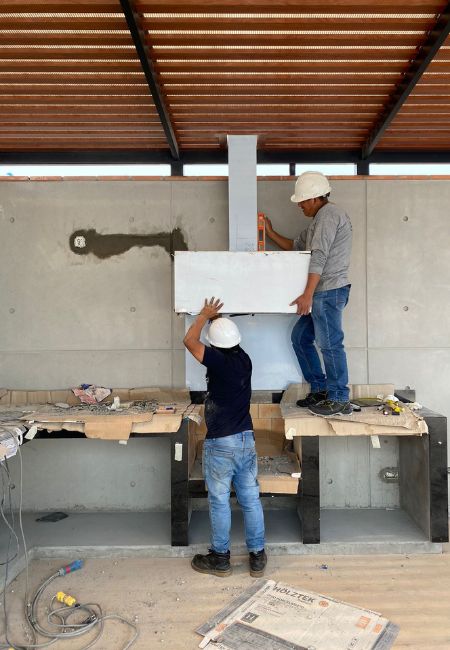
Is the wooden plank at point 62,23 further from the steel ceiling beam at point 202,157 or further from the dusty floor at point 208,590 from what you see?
the dusty floor at point 208,590

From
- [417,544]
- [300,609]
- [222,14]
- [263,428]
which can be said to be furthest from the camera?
[263,428]

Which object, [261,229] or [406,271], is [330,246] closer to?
[261,229]

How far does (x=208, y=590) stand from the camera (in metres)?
2.63

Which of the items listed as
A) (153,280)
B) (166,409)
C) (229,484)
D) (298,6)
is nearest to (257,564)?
(229,484)

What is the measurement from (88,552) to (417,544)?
6.93 feet

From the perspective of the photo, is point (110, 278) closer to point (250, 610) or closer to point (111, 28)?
point (111, 28)

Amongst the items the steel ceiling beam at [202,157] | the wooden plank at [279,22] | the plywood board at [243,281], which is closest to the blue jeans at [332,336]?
the plywood board at [243,281]

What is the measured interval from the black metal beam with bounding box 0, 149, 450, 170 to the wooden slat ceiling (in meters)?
0.06

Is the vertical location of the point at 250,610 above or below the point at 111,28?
below

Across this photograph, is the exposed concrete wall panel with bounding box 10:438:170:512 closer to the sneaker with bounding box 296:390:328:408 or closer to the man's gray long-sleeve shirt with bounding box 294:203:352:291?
the sneaker with bounding box 296:390:328:408

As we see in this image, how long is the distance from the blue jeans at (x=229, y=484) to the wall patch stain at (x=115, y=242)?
1.68m

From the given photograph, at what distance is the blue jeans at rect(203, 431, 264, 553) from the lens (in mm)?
2771

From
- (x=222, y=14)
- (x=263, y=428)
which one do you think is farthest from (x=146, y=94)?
(x=263, y=428)

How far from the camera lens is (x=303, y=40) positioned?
2.76m
